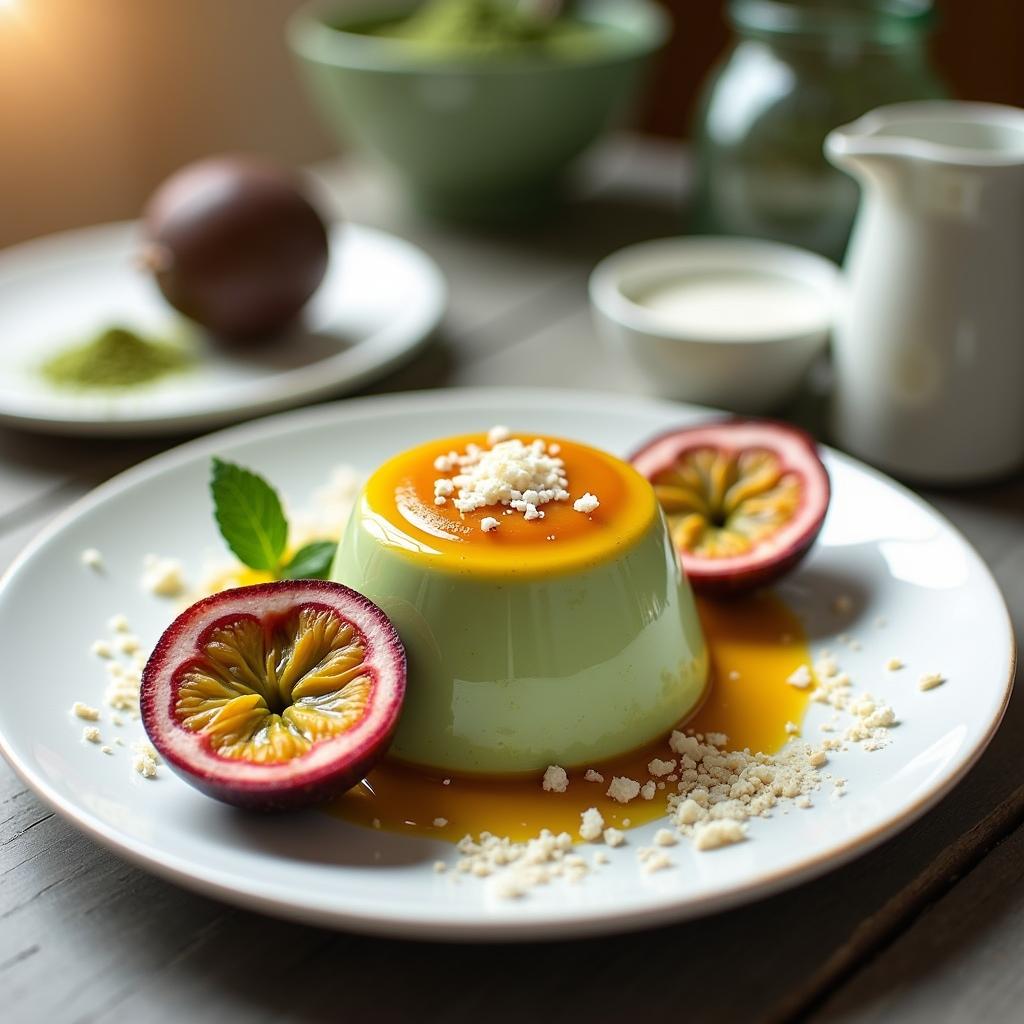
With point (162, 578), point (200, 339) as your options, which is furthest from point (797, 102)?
point (162, 578)

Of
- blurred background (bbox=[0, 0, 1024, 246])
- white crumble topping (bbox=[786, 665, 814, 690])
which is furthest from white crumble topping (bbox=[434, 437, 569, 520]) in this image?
blurred background (bbox=[0, 0, 1024, 246])

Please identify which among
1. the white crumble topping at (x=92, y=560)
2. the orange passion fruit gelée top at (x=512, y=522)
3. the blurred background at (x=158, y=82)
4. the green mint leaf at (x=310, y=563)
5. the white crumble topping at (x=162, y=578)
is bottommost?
the blurred background at (x=158, y=82)

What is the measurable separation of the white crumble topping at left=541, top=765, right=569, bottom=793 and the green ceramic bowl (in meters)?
1.24

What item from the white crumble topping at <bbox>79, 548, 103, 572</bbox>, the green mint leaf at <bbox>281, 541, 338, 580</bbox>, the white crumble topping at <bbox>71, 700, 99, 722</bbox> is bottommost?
the green mint leaf at <bbox>281, 541, 338, 580</bbox>

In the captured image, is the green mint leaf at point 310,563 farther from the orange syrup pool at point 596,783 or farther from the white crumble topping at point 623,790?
the white crumble topping at point 623,790

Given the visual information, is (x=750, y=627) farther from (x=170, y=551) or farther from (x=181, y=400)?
(x=181, y=400)

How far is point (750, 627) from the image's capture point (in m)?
1.14

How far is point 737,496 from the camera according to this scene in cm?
121

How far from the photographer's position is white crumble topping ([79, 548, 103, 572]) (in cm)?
116

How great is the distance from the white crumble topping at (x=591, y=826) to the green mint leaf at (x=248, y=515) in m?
0.40

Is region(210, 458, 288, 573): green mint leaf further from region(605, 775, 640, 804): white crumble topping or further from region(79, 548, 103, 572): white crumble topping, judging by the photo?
region(605, 775, 640, 804): white crumble topping

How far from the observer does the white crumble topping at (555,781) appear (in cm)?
93

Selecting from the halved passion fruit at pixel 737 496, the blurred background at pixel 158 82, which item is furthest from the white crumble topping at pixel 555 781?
the blurred background at pixel 158 82

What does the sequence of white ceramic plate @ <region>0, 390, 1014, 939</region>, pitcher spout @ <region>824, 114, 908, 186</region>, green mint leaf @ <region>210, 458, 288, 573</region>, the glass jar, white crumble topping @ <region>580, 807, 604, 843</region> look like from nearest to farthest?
white ceramic plate @ <region>0, 390, 1014, 939</region> < white crumble topping @ <region>580, 807, 604, 843</region> < green mint leaf @ <region>210, 458, 288, 573</region> < pitcher spout @ <region>824, 114, 908, 186</region> < the glass jar
